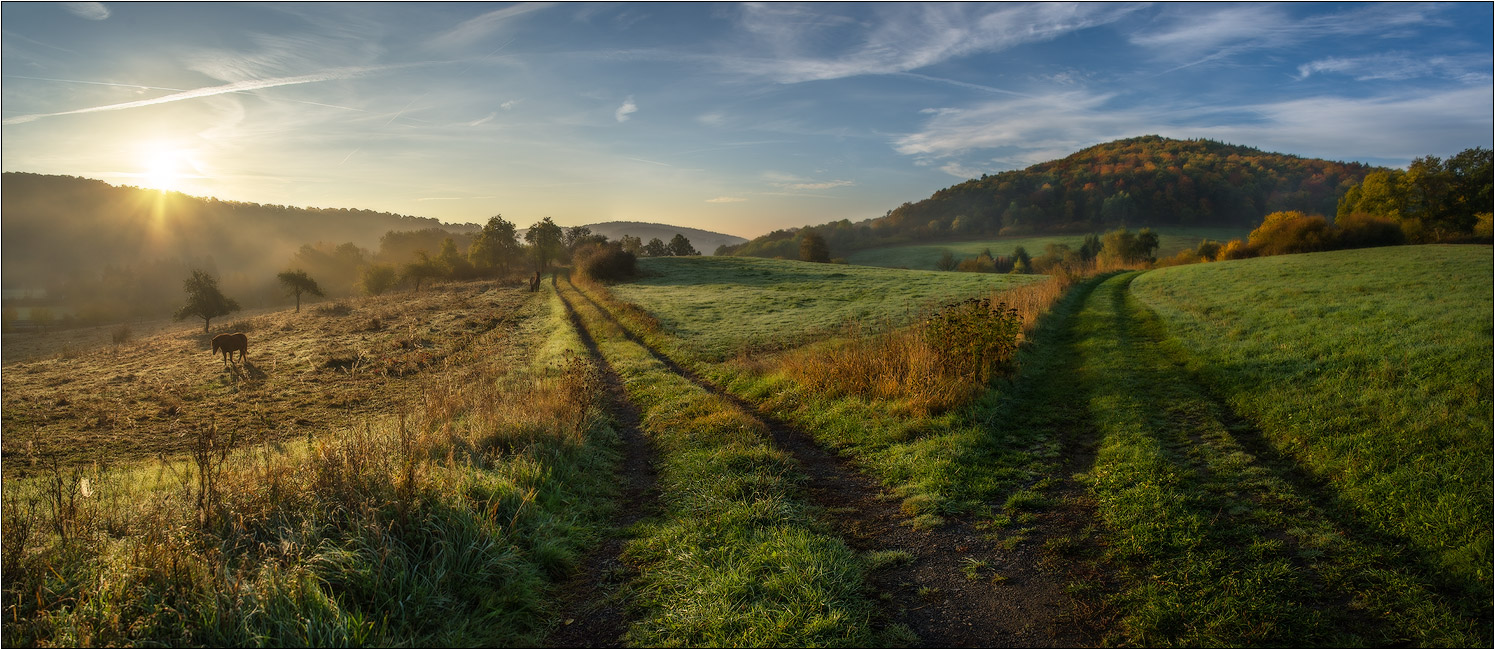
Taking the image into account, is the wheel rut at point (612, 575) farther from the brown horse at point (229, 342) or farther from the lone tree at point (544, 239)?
the lone tree at point (544, 239)

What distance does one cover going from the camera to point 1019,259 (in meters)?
70.2

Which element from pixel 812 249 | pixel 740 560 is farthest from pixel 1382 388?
pixel 812 249

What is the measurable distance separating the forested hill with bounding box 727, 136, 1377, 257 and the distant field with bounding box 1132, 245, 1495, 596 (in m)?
74.4

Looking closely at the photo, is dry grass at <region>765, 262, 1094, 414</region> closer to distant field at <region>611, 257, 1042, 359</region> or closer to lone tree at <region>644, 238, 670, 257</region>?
distant field at <region>611, 257, 1042, 359</region>

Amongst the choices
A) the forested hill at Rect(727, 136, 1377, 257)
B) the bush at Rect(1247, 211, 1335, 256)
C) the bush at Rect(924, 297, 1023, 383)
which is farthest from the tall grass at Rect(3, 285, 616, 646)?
the forested hill at Rect(727, 136, 1377, 257)

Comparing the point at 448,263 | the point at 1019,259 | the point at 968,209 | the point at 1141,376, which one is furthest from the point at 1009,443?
the point at 968,209

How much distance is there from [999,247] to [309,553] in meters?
88.8

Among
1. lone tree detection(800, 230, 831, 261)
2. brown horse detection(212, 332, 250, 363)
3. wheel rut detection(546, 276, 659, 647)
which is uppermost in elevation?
lone tree detection(800, 230, 831, 261)

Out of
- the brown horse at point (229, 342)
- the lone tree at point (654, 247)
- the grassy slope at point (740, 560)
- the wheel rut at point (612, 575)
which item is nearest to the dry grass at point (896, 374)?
the grassy slope at point (740, 560)

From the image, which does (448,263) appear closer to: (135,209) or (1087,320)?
(1087,320)

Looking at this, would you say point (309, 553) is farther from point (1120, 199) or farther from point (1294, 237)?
point (1120, 199)

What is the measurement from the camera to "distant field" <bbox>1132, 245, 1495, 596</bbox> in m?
5.87

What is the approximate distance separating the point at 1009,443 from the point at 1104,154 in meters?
141

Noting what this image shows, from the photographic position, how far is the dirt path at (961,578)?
14.8 ft
